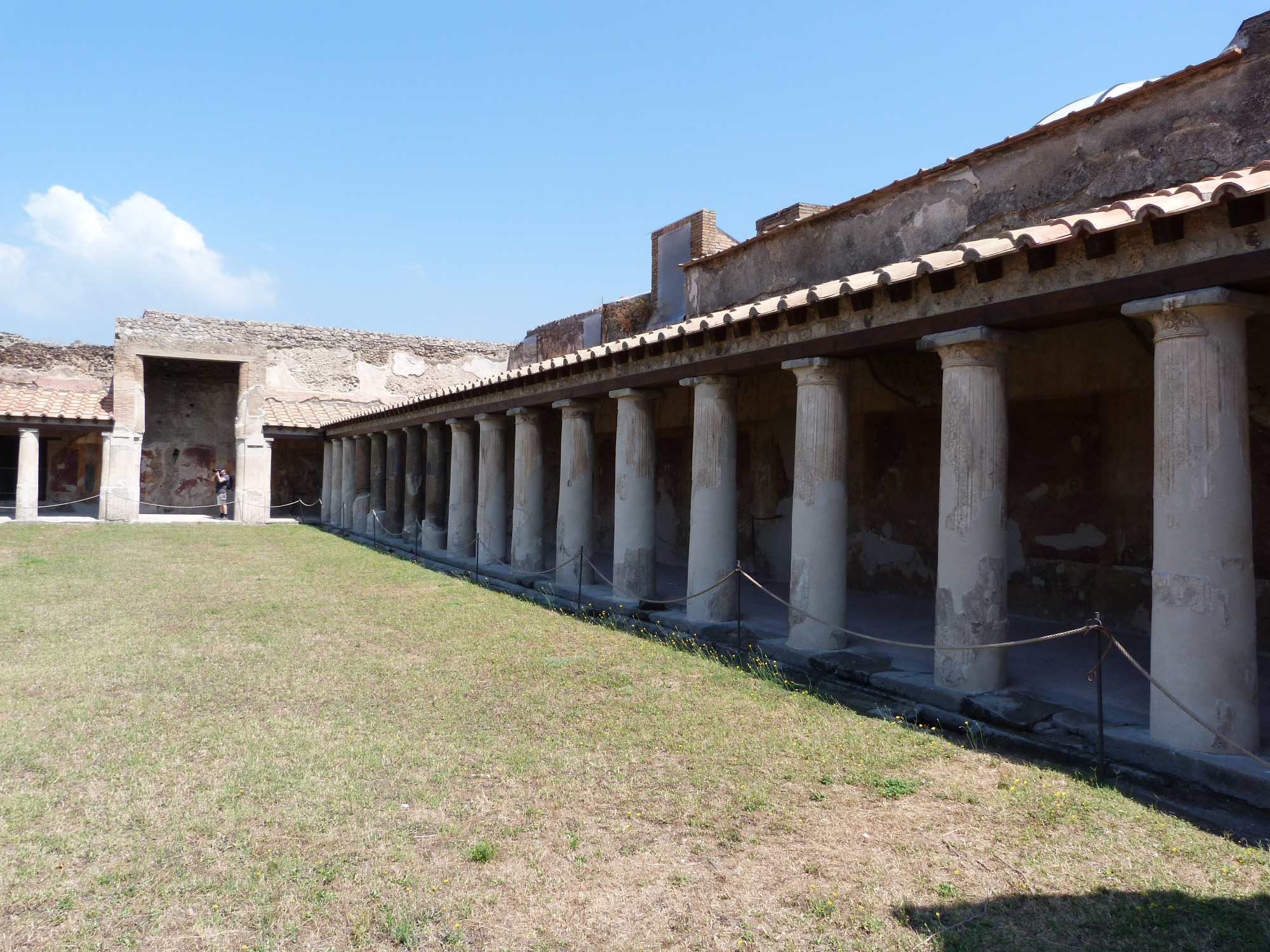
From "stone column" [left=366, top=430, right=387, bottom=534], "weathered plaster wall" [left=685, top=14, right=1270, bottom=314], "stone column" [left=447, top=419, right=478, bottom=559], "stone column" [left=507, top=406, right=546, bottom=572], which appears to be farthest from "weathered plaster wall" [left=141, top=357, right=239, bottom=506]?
"weathered plaster wall" [left=685, top=14, right=1270, bottom=314]

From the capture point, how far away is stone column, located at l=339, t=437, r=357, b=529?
20.2m

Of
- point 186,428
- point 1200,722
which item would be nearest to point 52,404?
point 186,428

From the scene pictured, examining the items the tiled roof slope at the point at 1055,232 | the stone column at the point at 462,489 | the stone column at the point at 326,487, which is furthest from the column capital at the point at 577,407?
the stone column at the point at 326,487

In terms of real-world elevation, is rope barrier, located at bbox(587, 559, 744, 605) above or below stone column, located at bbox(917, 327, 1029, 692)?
below

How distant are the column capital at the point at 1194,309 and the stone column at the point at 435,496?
12165 millimetres

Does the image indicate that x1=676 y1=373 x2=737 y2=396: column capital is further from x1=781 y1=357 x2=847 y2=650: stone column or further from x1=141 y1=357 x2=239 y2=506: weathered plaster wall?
x1=141 y1=357 x2=239 y2=506: weathered plaster wall

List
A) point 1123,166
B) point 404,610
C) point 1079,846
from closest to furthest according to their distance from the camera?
point 1079,846, point 1123,166, point 404,610

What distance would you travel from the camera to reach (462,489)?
1403cm

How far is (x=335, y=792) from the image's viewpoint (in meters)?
4.11

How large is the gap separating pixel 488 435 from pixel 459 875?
989cm

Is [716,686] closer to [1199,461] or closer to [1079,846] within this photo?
[1079,846]

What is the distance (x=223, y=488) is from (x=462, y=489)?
12.4 m

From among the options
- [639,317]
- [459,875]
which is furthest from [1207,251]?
[639,317]

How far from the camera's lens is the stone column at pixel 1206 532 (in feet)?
14.4
